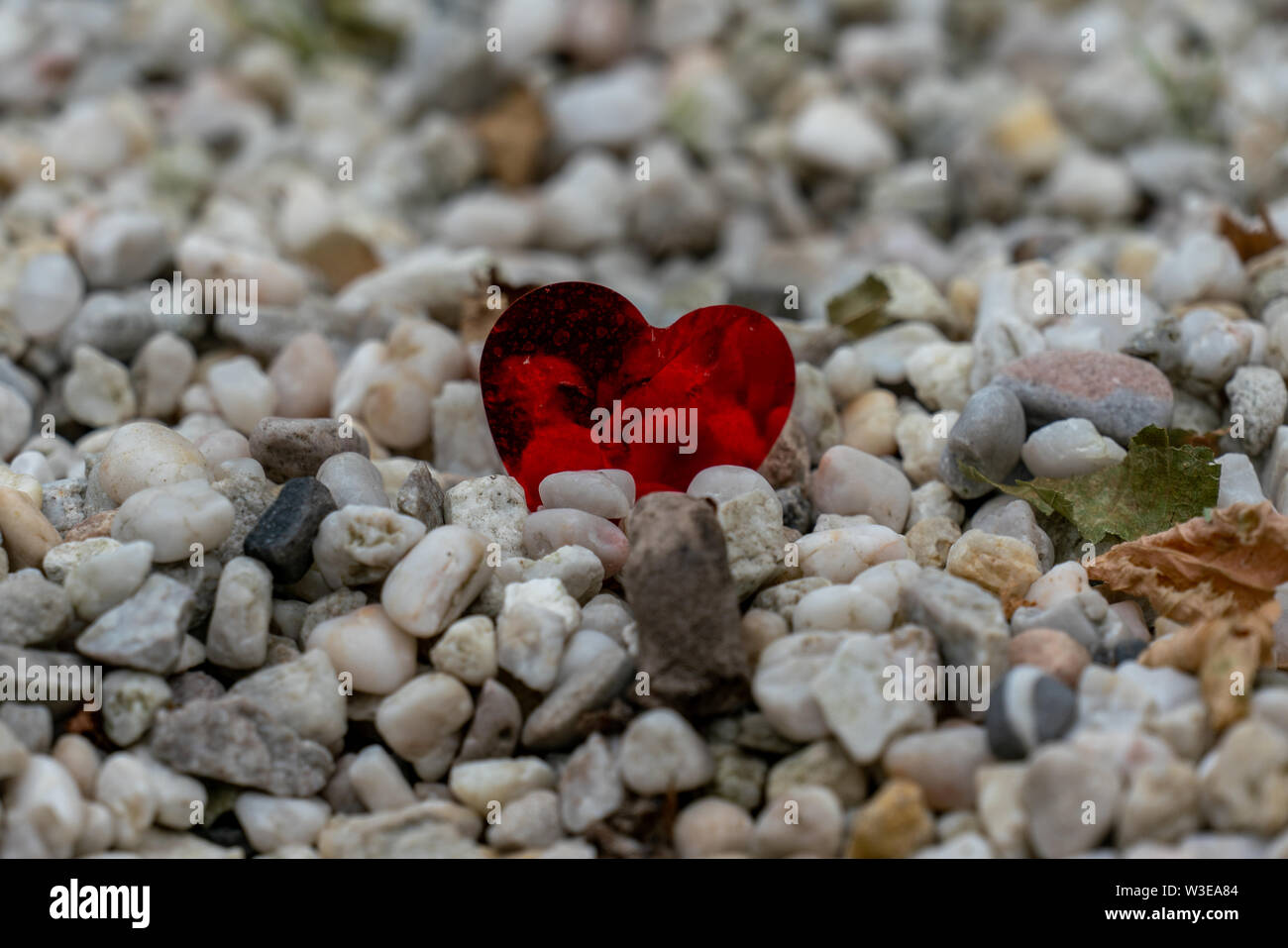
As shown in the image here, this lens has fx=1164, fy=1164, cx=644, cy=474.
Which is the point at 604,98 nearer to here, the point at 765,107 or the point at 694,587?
the point at 765,107

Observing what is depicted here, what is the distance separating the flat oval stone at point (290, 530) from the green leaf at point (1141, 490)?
1289mm

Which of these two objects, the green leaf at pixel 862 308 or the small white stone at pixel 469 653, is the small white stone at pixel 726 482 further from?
the green leaf at pixel 862 308

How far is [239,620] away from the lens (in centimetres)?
193

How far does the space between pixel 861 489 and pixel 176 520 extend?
1.29 metres

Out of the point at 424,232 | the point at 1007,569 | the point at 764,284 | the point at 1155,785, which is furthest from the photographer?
the point at 424,232

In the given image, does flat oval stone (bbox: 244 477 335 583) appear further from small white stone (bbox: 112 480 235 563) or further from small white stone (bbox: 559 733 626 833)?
small white stone (bbox: 559 733 626 833)

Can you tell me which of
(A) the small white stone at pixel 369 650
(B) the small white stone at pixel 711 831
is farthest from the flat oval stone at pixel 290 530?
(B) the small white stone at pixel 711 831

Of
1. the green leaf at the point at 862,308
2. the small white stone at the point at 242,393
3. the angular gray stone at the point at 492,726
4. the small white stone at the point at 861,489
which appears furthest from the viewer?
the green leaf at the point at 862,308

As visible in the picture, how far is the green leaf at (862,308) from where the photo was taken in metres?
2.87

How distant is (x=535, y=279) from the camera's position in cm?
335

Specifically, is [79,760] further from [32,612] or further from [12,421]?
[12,421]

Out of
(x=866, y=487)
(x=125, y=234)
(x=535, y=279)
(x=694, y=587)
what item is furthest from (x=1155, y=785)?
(x=125, y=234)

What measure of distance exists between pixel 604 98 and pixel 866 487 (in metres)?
2.70

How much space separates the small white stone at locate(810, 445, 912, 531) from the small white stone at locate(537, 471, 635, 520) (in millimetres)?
428
